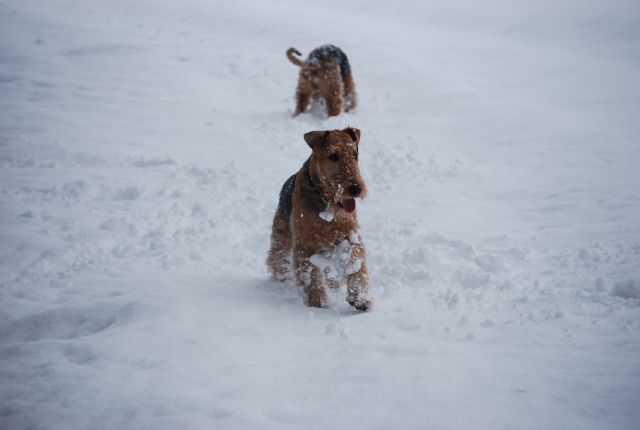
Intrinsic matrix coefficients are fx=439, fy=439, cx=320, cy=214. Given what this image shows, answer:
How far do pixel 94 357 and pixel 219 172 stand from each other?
11.3ft

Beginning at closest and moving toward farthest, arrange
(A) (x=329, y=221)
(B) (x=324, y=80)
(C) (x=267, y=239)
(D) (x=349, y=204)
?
(D) (x=349, y=204) < (A) (x=329, y=221) < (C) (x=267, y=239) < (B) (x=324, y=80)

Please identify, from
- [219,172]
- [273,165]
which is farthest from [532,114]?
[219,172]

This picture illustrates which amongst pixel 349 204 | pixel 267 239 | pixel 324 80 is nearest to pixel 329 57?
pixel 324 80

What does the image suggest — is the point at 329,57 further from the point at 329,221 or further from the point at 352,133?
the point at 329,221

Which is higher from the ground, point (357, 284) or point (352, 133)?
point (352, 133)

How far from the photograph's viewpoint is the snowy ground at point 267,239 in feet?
7.04

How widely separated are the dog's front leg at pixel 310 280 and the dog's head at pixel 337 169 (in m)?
0.47

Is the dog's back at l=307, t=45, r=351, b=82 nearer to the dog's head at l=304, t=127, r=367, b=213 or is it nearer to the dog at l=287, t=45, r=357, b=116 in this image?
the dog at l=287, t=45, r=357, b=116

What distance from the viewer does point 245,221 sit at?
469 centimetres

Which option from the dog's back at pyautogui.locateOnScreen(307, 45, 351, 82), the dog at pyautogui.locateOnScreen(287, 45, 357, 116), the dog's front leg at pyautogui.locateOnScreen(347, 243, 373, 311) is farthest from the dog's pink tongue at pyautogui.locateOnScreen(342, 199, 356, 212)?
the dog's back at pyautogui.locateOnScreen(307, 45, 351, 82)

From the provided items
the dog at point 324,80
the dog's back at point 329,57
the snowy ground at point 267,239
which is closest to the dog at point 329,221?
the snowy ground at point 267,239

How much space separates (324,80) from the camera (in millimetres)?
7496

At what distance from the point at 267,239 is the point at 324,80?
3996 mm

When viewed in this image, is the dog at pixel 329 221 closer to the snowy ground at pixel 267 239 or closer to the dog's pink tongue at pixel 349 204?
the dog's pink tongue at pixel 349 204
